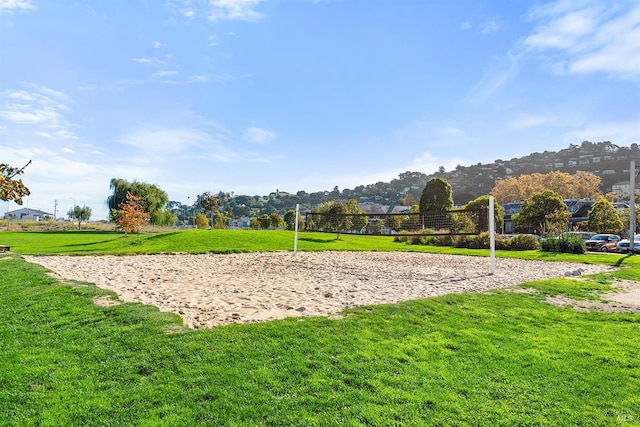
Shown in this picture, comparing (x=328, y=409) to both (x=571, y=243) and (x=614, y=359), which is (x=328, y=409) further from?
(x=571, y=243)

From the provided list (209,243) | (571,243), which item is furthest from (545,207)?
(209,243)

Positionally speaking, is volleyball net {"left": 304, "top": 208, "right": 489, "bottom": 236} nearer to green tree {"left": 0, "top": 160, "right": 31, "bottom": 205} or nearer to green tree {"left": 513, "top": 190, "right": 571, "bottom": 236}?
green tree {"left": 513, "top": 190, "right": 571, "bottom": 236}

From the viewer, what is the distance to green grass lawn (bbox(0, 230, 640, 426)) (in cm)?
314

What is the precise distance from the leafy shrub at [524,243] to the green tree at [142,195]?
4084 cm

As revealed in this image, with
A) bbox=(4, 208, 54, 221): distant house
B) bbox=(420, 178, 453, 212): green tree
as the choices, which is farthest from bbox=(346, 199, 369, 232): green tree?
bbox=(4, 208, 54, 221): distant house

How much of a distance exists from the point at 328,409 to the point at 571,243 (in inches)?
840

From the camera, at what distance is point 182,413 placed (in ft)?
10.1

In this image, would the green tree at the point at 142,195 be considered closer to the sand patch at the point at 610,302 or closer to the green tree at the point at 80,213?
the green tree at the point at 80,213

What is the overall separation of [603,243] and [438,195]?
47.0 feet

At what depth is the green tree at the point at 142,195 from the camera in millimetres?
48406

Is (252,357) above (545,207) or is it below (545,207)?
below

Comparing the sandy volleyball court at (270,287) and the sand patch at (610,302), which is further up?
the sandy volleyball court at (270,287)

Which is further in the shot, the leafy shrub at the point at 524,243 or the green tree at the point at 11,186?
the leafy shrub at the point at 524,243

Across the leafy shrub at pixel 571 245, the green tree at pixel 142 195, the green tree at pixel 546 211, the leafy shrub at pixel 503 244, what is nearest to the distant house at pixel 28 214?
the green tree at pixel 142 195
